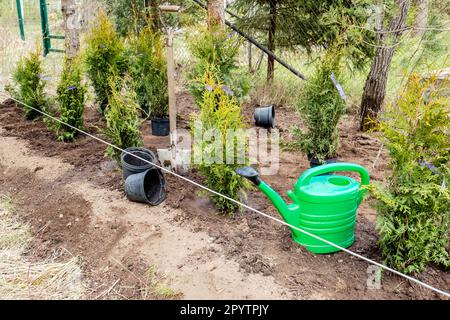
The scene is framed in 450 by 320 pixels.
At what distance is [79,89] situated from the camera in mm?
4840

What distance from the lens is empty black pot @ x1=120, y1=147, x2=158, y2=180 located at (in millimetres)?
3561

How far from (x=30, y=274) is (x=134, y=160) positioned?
4.47 ft

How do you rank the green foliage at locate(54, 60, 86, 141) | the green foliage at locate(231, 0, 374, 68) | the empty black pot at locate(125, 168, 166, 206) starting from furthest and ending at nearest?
1. the green foliage at locate(231, 0, 374, 68)
2. the green foliage at locate(54, 60, 86, 141)
3. the empty black pot at locate(125, 168, 166, 206)

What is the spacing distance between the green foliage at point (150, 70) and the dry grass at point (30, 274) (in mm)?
2334

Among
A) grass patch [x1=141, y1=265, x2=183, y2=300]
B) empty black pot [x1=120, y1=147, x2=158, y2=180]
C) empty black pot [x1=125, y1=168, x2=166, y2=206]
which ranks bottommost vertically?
grass patch [x1=141, y1=265, x2=183, y2=300]

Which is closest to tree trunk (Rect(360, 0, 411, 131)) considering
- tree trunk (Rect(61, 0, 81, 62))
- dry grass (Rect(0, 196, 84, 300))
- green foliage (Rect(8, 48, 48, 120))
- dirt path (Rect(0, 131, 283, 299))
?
dirt path (Rect(0, 131, 283, 299))

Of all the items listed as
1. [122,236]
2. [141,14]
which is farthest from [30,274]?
[141,14]

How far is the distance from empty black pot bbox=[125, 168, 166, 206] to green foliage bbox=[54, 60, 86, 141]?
1698 mm

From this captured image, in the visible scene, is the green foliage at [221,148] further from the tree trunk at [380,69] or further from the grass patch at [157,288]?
the tree trunk at [380,69]

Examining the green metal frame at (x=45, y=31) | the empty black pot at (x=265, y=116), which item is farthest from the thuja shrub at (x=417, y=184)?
the green metal frame at (x=45, y=31)

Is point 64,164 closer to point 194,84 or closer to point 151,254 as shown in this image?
point 194,84

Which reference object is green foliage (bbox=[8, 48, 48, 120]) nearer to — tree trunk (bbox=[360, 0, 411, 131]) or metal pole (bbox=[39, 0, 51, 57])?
tree trunk (bbox=[360, 0, 411, 131])

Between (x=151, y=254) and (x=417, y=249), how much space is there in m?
1.74

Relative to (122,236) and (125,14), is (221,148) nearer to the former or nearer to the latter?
(122,236)
